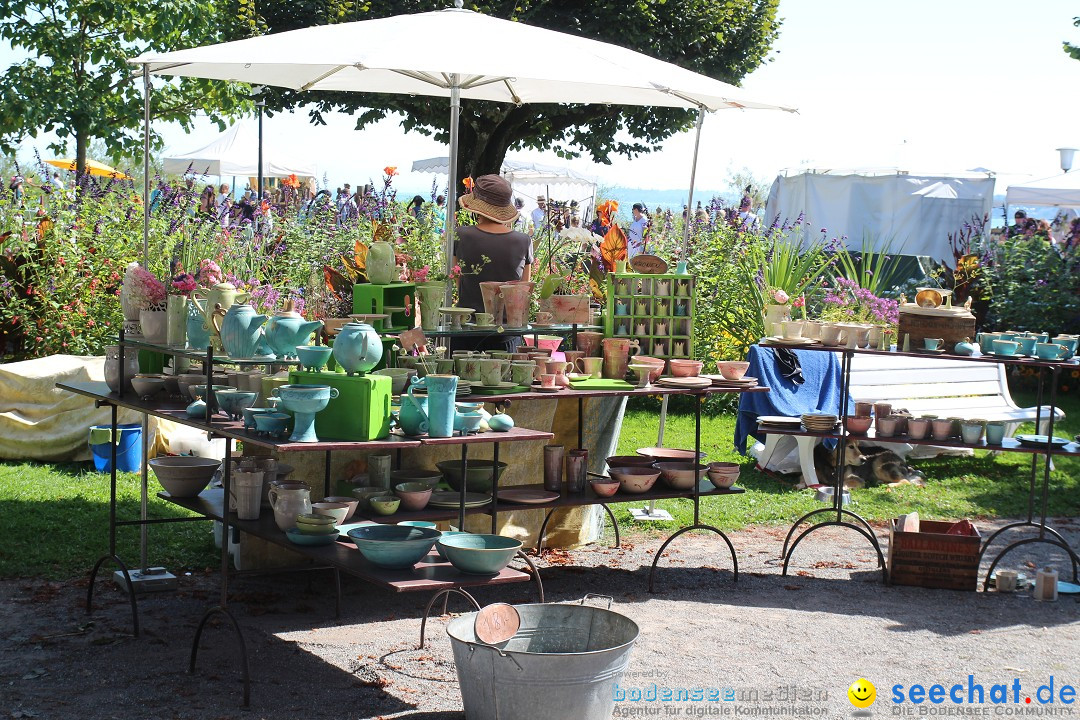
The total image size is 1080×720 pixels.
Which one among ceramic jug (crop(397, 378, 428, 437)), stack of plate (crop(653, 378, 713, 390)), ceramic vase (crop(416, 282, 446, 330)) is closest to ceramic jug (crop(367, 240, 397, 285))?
ceramic vase (crop(416, 282, 446, 330))

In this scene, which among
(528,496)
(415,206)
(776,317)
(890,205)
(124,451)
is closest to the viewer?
(528,496)

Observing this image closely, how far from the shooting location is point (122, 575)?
17.7 ft

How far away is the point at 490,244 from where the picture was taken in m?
6.61

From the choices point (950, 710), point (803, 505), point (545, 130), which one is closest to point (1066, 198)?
point (545, 130)

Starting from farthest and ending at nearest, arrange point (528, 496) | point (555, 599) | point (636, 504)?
point (636, 504) < point (528, 496) < point (555, 599)

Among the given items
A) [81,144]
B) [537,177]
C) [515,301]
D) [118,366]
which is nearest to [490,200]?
[515,301]

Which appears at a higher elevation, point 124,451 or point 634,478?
point 634,478

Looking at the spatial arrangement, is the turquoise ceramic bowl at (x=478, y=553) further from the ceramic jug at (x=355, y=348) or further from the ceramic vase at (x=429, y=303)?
the ceramic vase at (x=429, y=303)

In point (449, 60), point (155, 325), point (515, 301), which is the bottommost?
point (155, 325)

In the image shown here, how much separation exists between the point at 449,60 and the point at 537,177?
18.3 meters

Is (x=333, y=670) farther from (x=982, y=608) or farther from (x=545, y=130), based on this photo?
(x=545, y=130)

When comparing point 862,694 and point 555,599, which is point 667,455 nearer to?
point 555,599

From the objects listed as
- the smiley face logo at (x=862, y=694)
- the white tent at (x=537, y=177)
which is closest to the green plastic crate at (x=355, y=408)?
the smiley face logo at (x=862, y=694)

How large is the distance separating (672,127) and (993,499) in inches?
449
